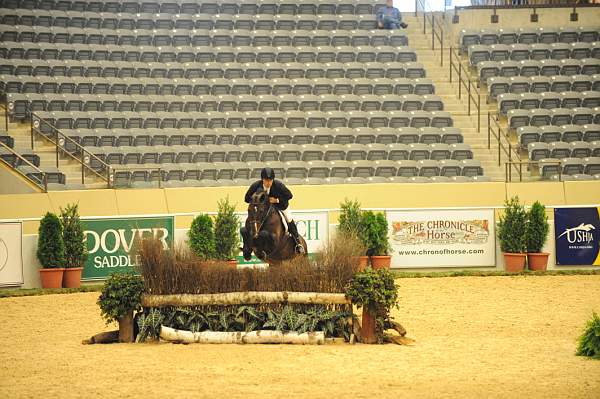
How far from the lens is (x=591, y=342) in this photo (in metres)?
12.6

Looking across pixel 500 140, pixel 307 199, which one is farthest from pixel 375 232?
pixel 500 140

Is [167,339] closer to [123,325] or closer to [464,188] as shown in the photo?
[123,325]

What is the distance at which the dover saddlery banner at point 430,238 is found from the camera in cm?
2475

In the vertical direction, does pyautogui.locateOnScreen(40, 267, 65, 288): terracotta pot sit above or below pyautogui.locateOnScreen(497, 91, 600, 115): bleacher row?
below

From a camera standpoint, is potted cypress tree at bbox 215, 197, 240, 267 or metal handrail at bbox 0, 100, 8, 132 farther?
metal handrail at bbox 0, 100, 8, 132

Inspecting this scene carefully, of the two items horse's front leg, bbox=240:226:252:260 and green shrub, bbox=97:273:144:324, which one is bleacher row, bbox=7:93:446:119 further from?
green shrub, bbox=97:273:144:324

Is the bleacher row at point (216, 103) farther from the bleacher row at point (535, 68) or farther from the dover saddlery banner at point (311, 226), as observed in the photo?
the dover saddlery banner at point (311, 226)

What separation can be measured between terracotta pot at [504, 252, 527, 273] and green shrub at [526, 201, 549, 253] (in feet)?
1.11

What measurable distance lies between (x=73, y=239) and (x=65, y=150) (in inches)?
202

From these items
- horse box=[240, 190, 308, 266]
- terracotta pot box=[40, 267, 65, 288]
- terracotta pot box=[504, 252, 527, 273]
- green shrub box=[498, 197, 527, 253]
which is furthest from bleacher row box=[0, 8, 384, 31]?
horse box=[240, 190, 308, 266]

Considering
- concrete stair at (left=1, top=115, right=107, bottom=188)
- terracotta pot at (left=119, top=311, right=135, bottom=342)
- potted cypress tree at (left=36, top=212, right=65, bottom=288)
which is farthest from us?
concrete stair at (left=1, top=115, right=107, bottom=188)

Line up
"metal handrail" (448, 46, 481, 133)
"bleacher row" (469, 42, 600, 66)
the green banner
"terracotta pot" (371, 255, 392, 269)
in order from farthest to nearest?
"bleacher row" (469, 42, 600, 66) → "metal handrail" (448, 46, 481, 133) → "terracotta pot" (371, 255, 392, 269) → the green banner

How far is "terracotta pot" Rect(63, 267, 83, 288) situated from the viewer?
2195cm

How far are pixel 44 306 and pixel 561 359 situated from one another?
10057 mm
